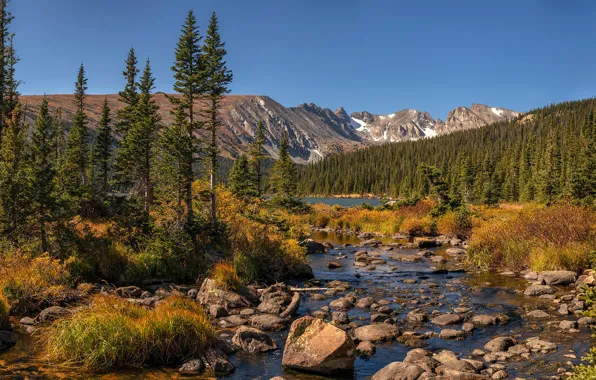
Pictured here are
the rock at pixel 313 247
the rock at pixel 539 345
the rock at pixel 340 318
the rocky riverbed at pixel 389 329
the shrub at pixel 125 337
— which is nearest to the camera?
the shrub at pixel 125 337

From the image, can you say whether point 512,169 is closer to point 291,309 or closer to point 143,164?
point 143,164

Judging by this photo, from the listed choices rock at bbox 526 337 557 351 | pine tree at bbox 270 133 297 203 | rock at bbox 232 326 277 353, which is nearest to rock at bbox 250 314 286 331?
rock at bbox 232 326 277 353

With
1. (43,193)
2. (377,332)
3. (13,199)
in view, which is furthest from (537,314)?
(13,199)

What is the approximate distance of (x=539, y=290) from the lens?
17969 millimetres

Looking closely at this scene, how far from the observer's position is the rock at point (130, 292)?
53.8 ft

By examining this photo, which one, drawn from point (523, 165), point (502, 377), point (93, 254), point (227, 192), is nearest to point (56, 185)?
point (93, 254)

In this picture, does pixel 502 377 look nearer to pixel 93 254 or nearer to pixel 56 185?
pixel 93 254

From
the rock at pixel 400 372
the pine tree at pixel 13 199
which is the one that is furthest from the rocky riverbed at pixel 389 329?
the pine tree at pixel 13 199

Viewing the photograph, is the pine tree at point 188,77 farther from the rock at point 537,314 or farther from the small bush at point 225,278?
the rock at point 537,314

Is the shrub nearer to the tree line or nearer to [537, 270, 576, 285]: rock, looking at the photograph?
the tree line

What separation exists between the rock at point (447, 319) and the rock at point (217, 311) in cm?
774

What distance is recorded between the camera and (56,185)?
18.4 meters

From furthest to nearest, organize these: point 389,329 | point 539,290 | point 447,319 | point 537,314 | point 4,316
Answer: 1. point 539,290
2. point 537,314
3. point 447,319
4. point 389,329
5. point 4,316

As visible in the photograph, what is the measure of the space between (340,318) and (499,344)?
528 centimetres
